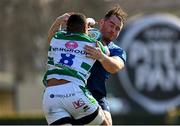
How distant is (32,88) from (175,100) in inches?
539

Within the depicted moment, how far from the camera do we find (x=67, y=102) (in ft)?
25.7

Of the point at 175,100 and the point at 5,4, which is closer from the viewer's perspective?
the point at 175,100

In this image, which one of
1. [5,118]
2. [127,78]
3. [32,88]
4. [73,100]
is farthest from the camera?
[32,88]

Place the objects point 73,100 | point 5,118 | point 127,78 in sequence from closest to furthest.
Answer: point 73,100
point 5,118
point 127,78

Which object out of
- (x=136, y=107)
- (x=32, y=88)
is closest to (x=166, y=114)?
(x=136, y=107)

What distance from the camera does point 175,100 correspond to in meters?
26.9

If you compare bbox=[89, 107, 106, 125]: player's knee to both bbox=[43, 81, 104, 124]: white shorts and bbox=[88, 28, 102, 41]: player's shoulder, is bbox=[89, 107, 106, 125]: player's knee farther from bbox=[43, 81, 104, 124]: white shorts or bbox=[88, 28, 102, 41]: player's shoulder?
bbox=[88, 28, 102, 41]: player's shoulder

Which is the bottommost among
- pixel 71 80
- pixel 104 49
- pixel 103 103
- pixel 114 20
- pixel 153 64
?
pixel 153 64

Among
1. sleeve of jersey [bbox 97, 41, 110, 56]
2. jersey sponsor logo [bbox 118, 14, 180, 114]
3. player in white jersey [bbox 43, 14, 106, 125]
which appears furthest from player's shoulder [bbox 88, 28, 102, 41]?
jersey sponsor logo [bbox 118, 14, 180, 114]

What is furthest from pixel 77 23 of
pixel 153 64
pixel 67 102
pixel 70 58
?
pixel 153 64

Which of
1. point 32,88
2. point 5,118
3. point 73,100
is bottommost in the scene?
point 32,88

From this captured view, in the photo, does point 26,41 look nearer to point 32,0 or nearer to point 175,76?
point 32,0

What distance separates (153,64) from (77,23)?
62.1 feet

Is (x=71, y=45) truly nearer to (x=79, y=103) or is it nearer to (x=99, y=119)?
(x=79, y=103)
